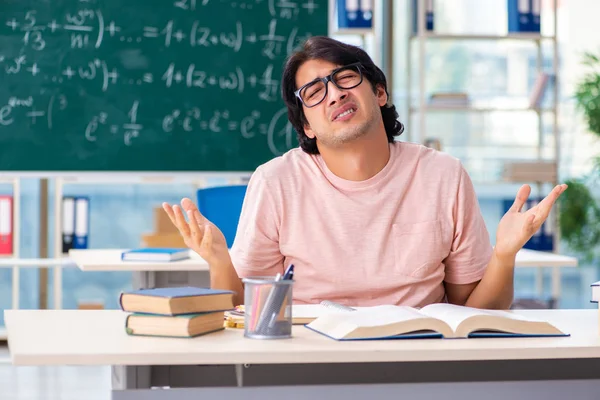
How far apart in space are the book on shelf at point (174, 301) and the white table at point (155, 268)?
152cm

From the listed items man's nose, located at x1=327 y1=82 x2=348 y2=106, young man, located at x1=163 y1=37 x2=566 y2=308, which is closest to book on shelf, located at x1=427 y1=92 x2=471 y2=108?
young man, located at x1=163 y1=37 x2=566 y2=308

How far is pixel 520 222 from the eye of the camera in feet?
5.80

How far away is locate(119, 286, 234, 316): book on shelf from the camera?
140 centimetres

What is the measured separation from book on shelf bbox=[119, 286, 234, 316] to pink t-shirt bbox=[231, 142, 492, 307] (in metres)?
0.55

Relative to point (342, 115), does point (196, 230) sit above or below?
below

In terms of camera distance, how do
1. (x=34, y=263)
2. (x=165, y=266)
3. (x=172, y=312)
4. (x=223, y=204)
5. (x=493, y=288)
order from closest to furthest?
(x=172, y=312)
(x=493, y=288)
(x=165, y=266)
(x=223, y=204)
(x=34, y=263)

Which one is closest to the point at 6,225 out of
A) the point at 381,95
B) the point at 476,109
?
the point at 476,109

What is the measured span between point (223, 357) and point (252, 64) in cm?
362

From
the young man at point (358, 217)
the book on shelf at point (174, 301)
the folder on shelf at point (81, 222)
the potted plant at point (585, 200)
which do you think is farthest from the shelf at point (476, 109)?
the book on shelf at point (174, 301)

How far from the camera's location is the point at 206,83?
15.4ft

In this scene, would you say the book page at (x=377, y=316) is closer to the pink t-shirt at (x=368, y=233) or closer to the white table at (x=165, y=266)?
the pink t-shirt at (x=368, y=233)

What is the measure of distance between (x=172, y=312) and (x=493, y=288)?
2.82ft

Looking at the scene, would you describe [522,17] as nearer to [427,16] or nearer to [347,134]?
[427,16]

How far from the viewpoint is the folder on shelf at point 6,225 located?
4.52 m
